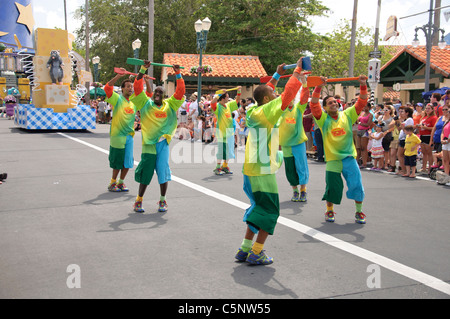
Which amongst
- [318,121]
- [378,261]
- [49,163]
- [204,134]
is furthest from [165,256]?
[204,134]

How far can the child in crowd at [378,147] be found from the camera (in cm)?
1232

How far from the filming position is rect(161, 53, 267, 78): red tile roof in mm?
27156

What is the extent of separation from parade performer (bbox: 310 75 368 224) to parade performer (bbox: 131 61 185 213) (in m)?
2.16

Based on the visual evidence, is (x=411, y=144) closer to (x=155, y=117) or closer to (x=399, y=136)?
(x=399, y=136)

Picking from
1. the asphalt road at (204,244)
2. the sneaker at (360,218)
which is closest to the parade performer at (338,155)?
the sneaker at (360,218)

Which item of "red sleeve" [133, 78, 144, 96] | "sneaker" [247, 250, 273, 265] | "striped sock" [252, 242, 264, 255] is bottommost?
"sneaker" [247, 250, 273, 265]

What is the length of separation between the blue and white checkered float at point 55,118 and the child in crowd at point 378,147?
13.9m

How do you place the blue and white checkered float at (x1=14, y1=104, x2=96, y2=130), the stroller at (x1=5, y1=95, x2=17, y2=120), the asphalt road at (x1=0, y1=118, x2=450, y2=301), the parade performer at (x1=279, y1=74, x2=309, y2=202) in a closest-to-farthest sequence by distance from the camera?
the asphalt road at (x1=0, y1=118, x2=450, y2=301), the parade performer at (x1=279, y1=74, x2=309, y2=202), the blue and white checkered float at (x1=14, y1=104, x2=96, y2=130), the stroller at (x1=5, y1=95, x2=17, y2=120)

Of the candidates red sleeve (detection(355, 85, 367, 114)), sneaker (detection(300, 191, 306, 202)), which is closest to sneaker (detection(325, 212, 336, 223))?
sneaker (detection(300, 191, 306, 202))

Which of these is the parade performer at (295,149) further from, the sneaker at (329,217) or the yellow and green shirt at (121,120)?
the yellow and green shirt at (121,120)

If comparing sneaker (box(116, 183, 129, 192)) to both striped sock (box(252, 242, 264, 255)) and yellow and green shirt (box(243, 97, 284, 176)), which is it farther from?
striped sock (box(252, 242, 264, 255))

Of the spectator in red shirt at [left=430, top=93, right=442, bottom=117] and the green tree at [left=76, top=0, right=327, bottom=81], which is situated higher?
the green tree at [left=76, top=0, right=327, bottom=81]

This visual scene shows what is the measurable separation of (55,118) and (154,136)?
52.9 feet
